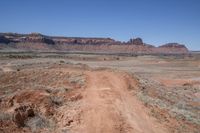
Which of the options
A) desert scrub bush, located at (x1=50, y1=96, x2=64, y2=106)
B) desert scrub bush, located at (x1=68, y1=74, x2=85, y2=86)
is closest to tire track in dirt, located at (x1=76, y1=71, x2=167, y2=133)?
desert scrub bush, located at (x1=50, y1=96, x2=64, y2=106)

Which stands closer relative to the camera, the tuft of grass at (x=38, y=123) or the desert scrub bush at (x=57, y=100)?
the tuft of grass at (x=38, y=123)

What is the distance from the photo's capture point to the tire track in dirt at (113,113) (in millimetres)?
15664

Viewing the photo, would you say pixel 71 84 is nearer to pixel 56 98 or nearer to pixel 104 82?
pixel 104 82

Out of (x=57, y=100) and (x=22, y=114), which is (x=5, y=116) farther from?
(x=57, y=100)

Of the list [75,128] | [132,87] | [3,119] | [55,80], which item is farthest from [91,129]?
[55,80]

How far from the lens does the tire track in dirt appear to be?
15.7 m

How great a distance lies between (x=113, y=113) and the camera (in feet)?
56.5

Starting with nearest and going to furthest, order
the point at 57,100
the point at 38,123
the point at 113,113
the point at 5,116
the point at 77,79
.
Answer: the point at 5,116, the point at 38,123, the point at 113,113, the point at 57,100, the point at 77,79

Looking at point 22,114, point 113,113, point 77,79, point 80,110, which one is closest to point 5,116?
point 22,114

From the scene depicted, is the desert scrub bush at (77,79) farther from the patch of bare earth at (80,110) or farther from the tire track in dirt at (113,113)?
the tire track in dirt at (113,113)

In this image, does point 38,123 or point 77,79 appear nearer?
point 38,123

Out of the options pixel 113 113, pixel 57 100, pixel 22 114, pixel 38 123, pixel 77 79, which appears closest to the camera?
pixel 38 123

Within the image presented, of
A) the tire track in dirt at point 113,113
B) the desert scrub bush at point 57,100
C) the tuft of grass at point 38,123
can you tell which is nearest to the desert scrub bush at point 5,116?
the tuft of grass at point 38,123

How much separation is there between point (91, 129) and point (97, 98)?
492cm
